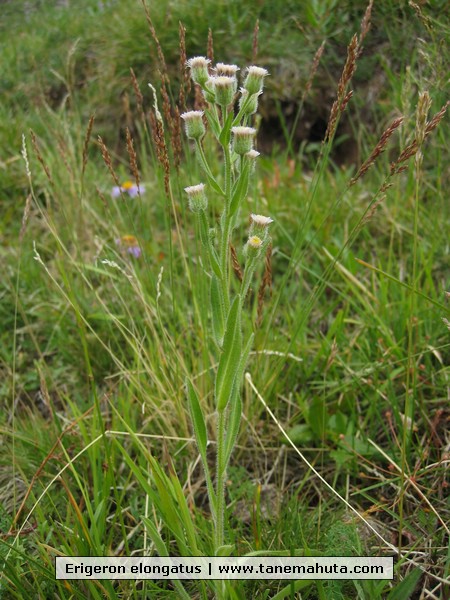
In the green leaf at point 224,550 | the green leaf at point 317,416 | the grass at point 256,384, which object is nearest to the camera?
the green leaf at point 224,550

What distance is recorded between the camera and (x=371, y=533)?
128cm

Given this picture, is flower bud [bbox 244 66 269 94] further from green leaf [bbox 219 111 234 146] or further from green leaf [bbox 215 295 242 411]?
green leaf [bbox 215 295 242 411]

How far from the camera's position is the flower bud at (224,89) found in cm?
102

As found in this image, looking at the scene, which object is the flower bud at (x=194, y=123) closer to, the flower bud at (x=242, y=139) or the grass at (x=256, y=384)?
the flower bud at (x=242, y=139)

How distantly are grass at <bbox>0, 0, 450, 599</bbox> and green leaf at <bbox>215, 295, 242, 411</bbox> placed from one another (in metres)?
0.15

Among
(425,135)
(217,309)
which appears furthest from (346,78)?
(217,309)

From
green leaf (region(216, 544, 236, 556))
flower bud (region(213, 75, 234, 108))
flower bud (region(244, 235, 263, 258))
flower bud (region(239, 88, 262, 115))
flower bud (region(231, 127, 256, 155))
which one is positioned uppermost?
flower bud (region(213, 75, 234, 108))

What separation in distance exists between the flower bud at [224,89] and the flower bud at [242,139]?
0.07 metres

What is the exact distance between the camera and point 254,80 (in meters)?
1.04

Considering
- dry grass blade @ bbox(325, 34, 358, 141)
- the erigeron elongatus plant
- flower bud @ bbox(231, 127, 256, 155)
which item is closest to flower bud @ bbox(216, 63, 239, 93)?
the erigeron elongatus plant

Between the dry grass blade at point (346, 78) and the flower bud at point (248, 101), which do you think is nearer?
the flower bud at point (248, 101)

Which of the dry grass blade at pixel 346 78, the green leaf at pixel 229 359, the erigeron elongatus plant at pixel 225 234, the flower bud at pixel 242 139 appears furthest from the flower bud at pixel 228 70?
the green leaf at pixel 229 359

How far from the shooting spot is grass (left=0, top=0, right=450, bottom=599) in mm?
1186

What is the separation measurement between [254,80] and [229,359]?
1.65ft
